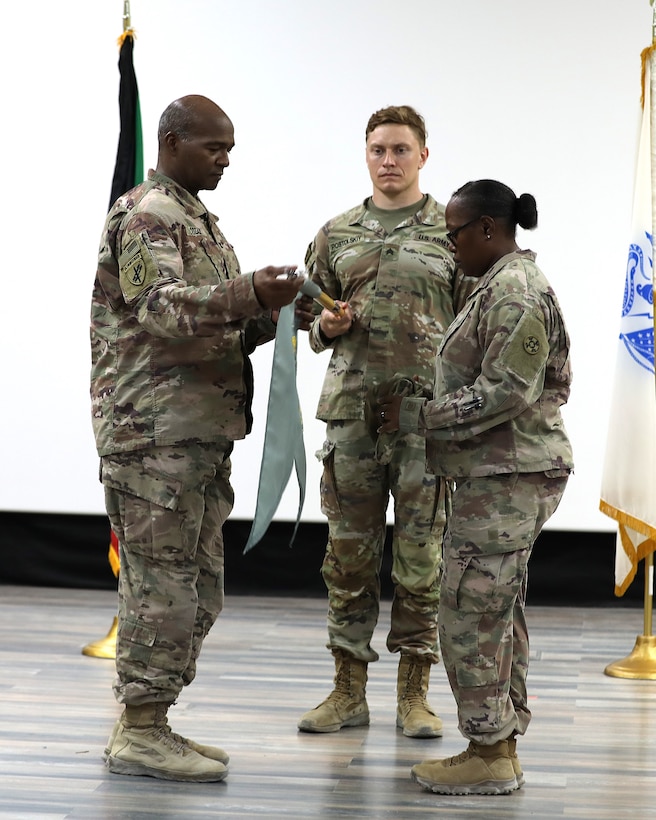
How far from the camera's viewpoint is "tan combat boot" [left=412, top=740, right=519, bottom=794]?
9.47 feet

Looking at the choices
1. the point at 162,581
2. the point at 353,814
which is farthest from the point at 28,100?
the point at 353,814

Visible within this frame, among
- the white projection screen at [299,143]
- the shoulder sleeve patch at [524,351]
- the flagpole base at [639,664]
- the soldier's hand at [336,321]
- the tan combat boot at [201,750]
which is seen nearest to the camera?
the shoulder sleeve patch at [524,351]

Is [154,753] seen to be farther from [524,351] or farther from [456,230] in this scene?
[456,230]

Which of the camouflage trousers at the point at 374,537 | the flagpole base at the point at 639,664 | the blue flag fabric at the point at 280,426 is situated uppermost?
the blue flag fabric at the point at 280,426

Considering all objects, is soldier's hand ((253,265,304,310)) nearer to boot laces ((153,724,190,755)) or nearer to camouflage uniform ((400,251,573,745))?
camouflage uniform ((400,251,573,745))

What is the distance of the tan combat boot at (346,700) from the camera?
349 centimetres

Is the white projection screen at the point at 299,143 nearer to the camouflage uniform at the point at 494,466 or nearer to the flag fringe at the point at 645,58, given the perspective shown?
the flag fringe at the point at 645,58

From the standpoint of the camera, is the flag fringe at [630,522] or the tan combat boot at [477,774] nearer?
the tan combat boot at [477,774]

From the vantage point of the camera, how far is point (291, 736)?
3424 mm

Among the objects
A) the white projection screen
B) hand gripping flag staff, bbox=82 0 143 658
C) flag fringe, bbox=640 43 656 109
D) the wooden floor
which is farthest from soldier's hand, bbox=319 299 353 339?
the white projection screen

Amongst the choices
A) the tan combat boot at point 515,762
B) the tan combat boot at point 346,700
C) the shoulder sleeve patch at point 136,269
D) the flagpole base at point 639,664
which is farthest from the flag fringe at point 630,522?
the shoulder sleeve patch at point 136,269

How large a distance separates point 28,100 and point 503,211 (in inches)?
149

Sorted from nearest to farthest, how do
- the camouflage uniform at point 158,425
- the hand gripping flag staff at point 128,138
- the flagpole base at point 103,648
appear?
the camouflage uniform at point 158,425, the flagpole base at point 103,648, the hand gripping flag staff at point 128,138

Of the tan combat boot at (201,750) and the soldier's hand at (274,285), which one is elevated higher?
the soldier's hand at (274,285)
